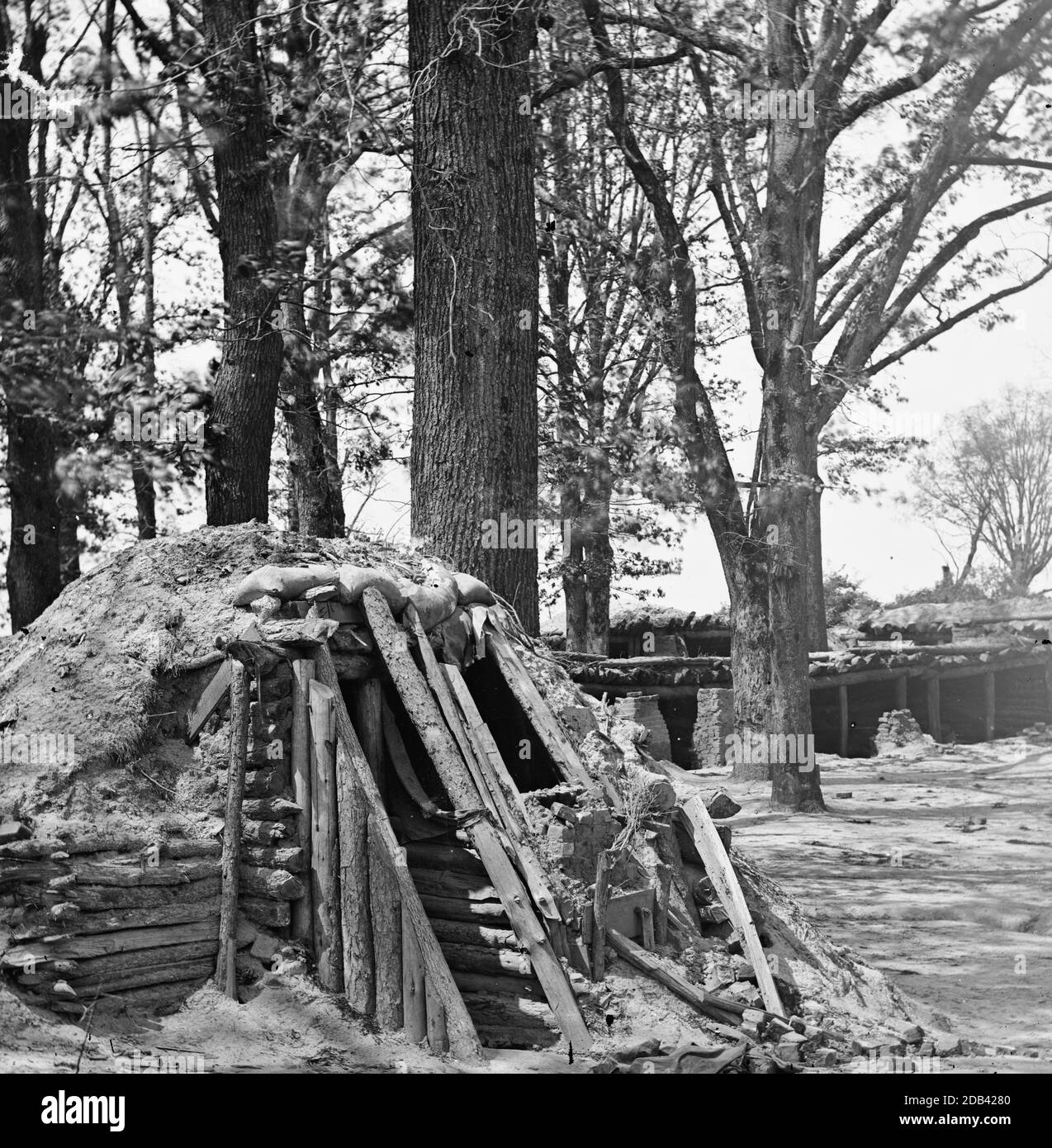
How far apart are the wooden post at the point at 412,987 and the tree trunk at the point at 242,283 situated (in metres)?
5.62

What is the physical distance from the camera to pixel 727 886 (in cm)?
671

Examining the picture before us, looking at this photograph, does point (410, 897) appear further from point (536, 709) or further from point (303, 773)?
point (536, 709)

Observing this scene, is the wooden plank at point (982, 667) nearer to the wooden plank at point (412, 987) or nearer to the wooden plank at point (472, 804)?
the wooden plank at point (472, 804)

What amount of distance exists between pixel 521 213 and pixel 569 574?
11.8 m

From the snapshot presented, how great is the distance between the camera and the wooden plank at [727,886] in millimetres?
6250

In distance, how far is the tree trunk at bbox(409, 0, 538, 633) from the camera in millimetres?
8289

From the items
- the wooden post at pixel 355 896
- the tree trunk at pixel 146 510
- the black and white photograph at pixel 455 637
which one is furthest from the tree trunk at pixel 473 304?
the tree trunk at pixel 146 510

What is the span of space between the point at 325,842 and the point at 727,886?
2.30m

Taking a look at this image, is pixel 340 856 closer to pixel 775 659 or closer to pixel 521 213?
pixel 521 213

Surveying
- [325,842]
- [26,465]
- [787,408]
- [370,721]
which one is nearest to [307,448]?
[26,465]

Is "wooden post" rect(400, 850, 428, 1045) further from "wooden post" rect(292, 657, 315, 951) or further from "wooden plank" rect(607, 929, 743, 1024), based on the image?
"wooden plank" rect(607, 929, 743, 1024)

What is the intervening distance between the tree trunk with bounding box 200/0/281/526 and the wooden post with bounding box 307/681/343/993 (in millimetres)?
4909

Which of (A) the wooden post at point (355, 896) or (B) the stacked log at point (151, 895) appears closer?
(B) the stacked log at point (151, 895)
